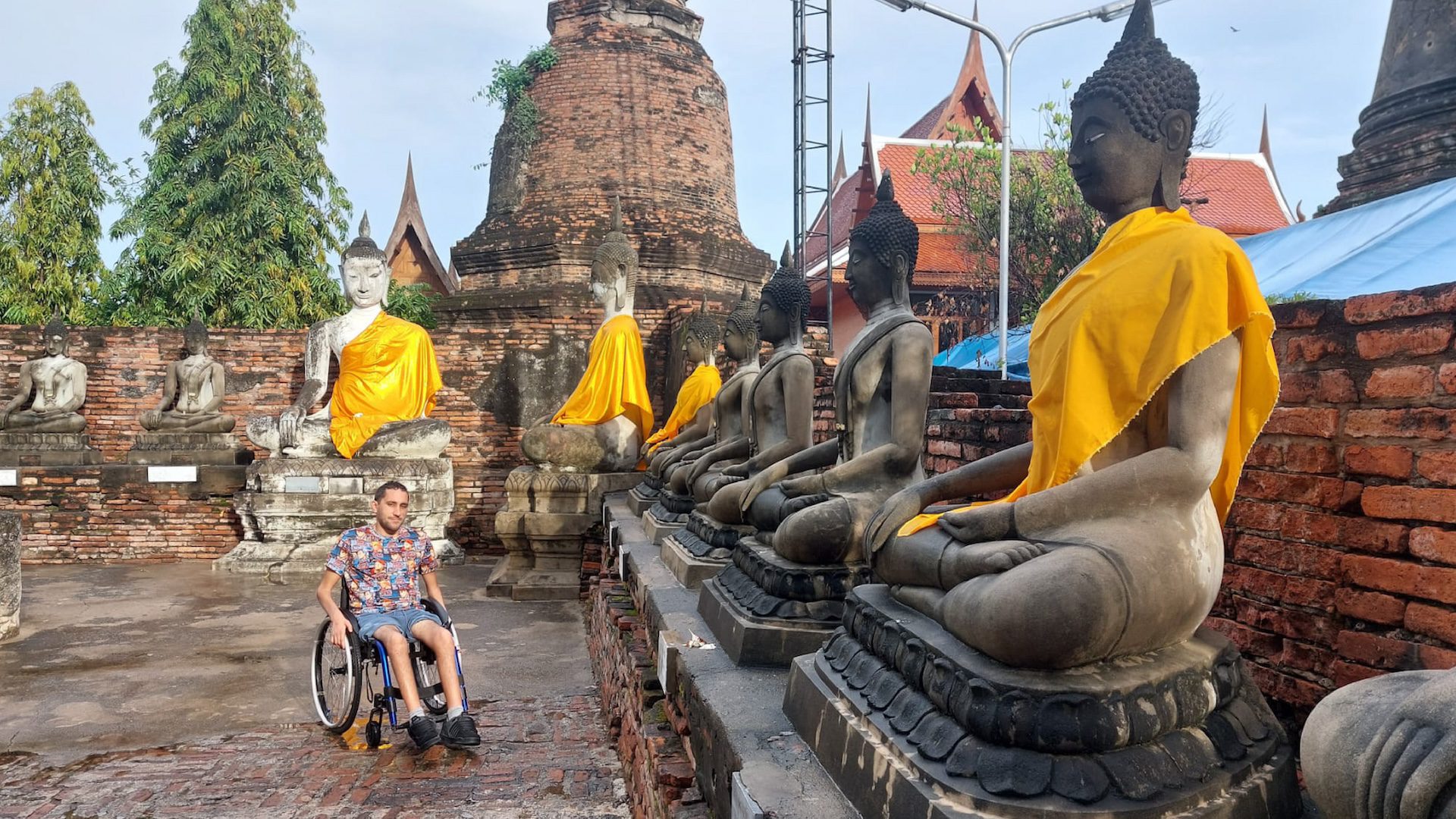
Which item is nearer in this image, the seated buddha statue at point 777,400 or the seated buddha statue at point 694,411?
the seated buddha statue at point 777,400

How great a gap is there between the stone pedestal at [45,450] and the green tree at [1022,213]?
418 inches

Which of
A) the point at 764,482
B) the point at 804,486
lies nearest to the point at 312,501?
the point at 764,482

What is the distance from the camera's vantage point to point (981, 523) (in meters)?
2.00

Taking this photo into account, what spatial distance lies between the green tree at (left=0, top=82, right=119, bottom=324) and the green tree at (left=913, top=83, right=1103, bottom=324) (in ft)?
51.6

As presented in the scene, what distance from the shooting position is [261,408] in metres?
10.8

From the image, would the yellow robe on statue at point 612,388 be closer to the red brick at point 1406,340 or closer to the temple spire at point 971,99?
the red brick at point 1406,340

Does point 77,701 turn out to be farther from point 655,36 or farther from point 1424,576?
point 655,36

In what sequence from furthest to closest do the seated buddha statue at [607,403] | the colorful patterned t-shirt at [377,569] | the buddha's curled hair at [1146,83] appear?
1. the seated buddha statue at [607,403]
2. the colorful patterned t-shirt at [377,569]
3. the buddha's curled hair at [1146,83]

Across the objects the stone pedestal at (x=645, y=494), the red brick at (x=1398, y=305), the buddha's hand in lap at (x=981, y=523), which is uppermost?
the red brick at (x=1398, y=305)

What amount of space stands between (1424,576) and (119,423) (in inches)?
470

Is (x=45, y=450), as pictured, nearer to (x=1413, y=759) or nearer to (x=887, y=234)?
(x=887, y=234)

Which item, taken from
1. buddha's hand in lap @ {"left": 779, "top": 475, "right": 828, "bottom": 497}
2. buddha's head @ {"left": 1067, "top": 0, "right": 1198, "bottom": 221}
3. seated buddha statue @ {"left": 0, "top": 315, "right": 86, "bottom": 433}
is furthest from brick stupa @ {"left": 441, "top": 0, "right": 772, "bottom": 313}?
buddha's head @ {"left": 1067, "top": 0, "right": 1198, "bottom": 221}

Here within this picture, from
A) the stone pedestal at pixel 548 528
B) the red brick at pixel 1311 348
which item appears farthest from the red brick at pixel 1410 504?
the stone pedestal at pixel 548 528

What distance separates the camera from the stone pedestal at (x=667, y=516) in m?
5.28
